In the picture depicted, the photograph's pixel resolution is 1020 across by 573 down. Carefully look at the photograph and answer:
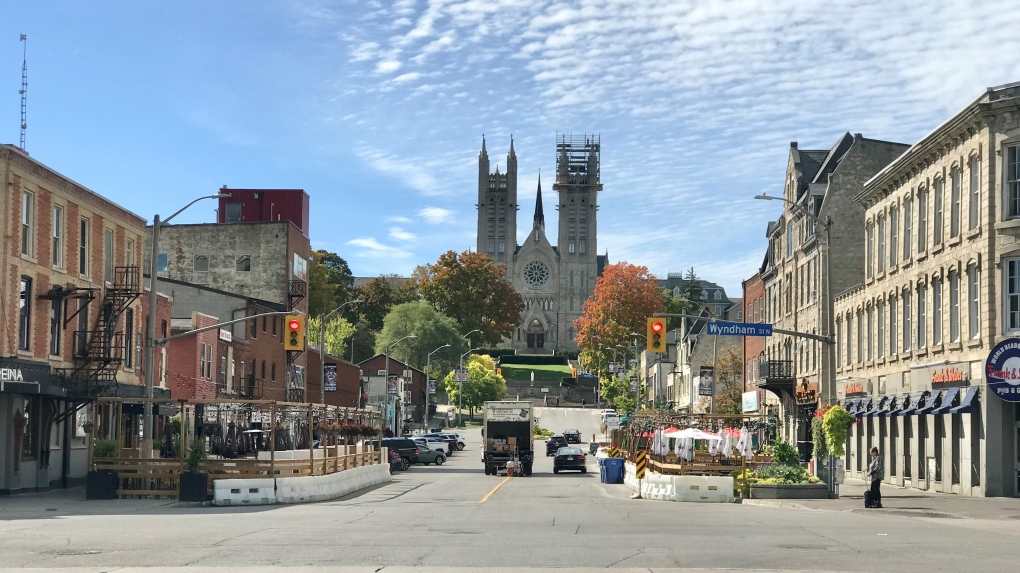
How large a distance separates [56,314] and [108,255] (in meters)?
5.09

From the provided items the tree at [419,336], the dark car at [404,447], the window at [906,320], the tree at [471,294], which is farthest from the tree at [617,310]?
the window at [906,320]

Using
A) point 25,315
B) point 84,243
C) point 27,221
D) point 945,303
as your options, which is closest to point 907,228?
point 945,303

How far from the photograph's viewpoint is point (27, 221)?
36969mm

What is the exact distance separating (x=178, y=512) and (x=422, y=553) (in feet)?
42.4

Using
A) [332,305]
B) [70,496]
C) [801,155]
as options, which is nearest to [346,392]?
[332,305]

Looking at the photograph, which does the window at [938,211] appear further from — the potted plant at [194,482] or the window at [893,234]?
the potted plant at [194,482]

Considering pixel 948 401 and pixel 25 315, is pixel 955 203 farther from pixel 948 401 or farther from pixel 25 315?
pixel 25 315

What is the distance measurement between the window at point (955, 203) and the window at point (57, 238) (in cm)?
2885

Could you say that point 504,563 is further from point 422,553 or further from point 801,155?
point 801,155

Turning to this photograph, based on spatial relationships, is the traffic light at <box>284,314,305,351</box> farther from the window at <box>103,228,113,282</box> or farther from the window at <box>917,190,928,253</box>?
the window at <box>917,190,928,253</box>

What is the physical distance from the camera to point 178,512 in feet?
94.6

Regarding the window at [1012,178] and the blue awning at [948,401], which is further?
the blue awning at [948,401]

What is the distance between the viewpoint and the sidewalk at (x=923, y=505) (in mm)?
28703

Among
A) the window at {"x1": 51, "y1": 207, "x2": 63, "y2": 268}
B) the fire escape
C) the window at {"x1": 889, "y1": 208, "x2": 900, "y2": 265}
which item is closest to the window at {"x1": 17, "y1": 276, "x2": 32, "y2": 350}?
the fire escape
